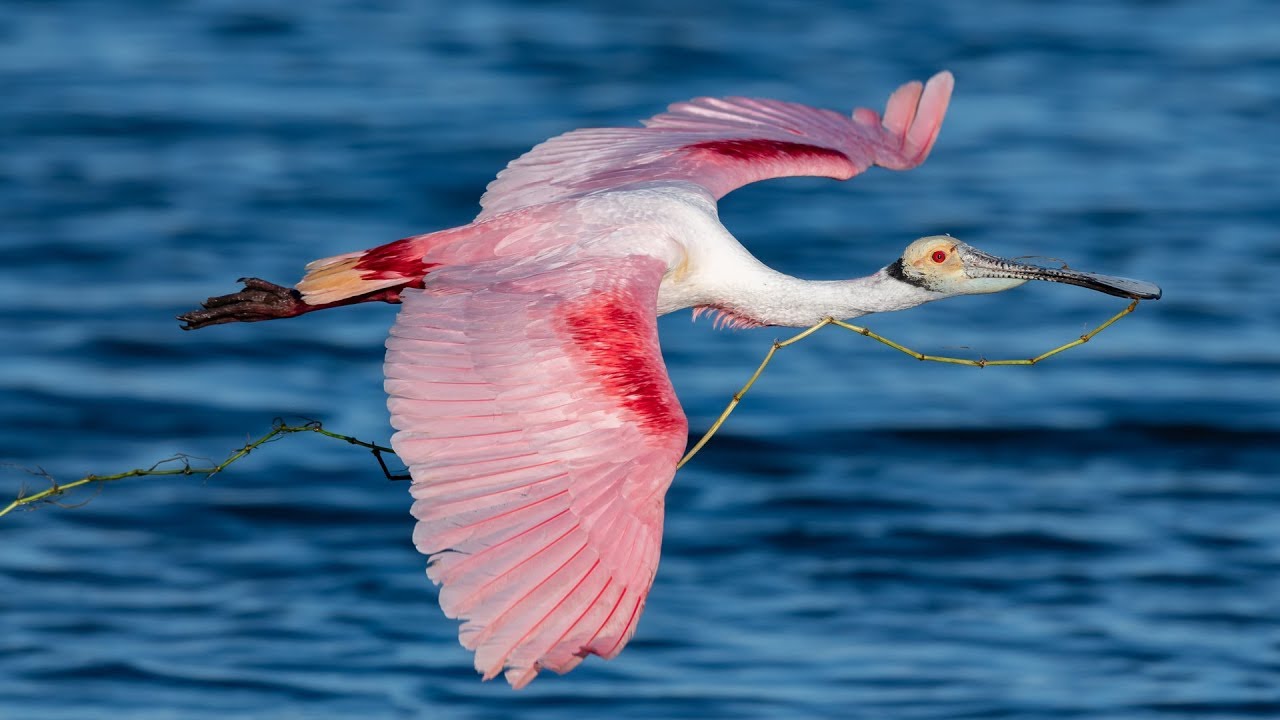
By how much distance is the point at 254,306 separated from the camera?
998cm

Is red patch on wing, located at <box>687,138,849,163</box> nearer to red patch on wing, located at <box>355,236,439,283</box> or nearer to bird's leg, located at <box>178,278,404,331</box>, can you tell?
red patch on wing, located at <box>355,236,439,283</box>

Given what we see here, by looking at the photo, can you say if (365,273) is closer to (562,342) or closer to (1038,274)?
(562,342)

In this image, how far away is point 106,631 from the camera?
14.0 meters

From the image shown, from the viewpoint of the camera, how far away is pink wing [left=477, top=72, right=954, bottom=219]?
1058 centimetres

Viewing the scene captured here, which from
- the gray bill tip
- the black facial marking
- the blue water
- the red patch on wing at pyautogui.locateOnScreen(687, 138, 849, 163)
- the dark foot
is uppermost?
the red patch on wing at pyautogui.locateOnScreen(687, 138, 849, 163)

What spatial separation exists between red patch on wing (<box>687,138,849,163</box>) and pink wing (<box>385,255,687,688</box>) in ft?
7.49

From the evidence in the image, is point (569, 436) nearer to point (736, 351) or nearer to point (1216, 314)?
point (736, 351)

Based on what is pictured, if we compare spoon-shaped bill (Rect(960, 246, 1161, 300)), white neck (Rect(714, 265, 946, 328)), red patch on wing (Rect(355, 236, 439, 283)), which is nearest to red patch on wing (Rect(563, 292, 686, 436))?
red patch on wing (Rect(355, 236, 439, 283))

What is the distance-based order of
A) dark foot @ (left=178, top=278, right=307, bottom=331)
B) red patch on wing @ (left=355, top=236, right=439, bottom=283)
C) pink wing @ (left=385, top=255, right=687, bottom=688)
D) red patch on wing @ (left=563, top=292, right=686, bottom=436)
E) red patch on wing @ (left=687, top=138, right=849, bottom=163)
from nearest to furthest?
1. pink wing @ (left=385, top=255, right=687, bottom=688)
2. red patch on wing @ (left=563, top=292, right=686, bottom=436)
3. red patch on wing @ (left=355, top=236, right=439, bottom=283)
4. dark foot @ (left=178, top=278, right=307, bottom=331)
5. red patch on wing @ (left=687, top=138, right=849, bottom=163)

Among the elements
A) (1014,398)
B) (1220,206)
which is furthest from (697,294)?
(1220,206)

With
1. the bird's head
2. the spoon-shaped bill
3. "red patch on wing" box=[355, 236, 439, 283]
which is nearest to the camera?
"red patch on wing" box=[355, 236, 439, 283]

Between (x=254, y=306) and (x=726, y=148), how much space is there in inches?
96.7

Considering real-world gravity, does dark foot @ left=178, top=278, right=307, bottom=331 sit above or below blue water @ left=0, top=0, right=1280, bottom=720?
above

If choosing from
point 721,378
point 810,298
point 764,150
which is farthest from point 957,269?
point 721,378
